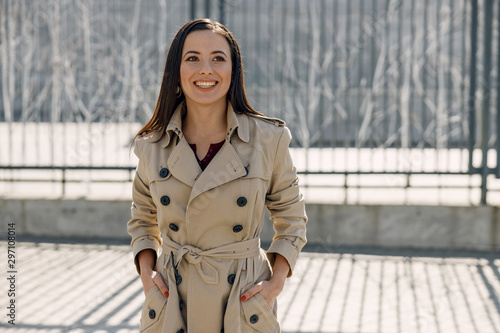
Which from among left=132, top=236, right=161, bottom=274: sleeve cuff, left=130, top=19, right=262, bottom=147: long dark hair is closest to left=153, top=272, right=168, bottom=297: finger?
left=132, top=236, right=161, bottom=274: sleeve cuff

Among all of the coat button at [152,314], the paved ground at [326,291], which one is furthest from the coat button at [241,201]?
the paved ground at [326,291]

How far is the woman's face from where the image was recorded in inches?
93.1

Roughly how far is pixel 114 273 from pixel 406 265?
2679 millimetres

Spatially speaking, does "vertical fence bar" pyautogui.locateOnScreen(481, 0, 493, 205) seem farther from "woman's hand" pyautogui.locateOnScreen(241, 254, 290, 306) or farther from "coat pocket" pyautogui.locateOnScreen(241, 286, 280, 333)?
"coat pocket" pyautogui.locateOnScreen(241, 286, 280, 333)

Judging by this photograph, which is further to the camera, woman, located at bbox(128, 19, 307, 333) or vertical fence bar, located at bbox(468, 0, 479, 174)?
vertical fence bar, located at bbox(468, 0, 479, 174)

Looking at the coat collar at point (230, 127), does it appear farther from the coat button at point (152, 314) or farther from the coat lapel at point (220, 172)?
the coat button at point (152, 314)

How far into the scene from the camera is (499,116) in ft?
22.1

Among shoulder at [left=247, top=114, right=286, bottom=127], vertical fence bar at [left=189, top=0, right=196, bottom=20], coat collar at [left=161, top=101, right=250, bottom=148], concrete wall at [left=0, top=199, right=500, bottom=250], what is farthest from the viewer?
vertical fence bar at [left=189, top=0, right=196, bottom=20]

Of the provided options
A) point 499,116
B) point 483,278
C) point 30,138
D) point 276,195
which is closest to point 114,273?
point 483,278

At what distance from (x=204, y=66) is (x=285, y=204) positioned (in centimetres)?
61

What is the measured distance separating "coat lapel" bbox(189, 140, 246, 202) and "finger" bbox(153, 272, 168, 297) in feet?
1.08

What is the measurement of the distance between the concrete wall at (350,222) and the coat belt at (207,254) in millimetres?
4455

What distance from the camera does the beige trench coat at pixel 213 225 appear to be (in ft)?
7.56

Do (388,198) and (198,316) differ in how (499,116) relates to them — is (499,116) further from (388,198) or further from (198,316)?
(198,316)
